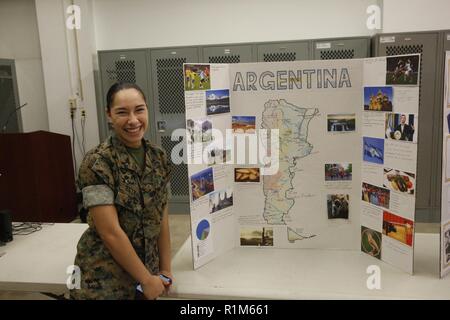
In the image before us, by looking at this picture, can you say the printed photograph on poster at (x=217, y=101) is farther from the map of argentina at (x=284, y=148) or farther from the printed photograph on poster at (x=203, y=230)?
the printed photograph on poster at (x=203, y=230)

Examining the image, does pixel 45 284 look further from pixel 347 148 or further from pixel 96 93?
pixel 96 93

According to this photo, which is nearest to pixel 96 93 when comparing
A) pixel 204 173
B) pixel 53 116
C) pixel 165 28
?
pixel 53 116

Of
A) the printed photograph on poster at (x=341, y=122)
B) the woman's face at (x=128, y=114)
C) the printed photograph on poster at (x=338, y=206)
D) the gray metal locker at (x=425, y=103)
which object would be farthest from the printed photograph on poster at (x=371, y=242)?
the gray metal locker at (x=425, y=103)

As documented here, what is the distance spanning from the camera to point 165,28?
4.61 m

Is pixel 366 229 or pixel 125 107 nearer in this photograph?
pixel 125 107

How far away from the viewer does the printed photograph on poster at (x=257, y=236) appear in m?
1.93

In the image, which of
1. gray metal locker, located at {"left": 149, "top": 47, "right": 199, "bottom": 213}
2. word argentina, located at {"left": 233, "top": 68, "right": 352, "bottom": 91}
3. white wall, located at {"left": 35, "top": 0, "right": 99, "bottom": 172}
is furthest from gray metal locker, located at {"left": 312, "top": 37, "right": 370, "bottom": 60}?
white wall, located at {"left": 35, "top": 0, "right": 99, "bottom": 172}

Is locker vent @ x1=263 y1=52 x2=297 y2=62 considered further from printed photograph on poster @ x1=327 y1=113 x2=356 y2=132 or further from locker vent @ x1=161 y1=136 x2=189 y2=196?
printed photograph on poster @ x1=327 y1=113 x2=356 y2=132

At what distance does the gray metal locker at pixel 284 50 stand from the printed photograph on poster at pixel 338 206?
2513 mm

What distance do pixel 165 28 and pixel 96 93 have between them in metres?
1.15

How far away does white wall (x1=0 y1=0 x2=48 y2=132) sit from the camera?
478 cm

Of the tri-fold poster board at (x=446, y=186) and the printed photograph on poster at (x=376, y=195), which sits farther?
the printed photograph on poster at (x=376, y=195)
